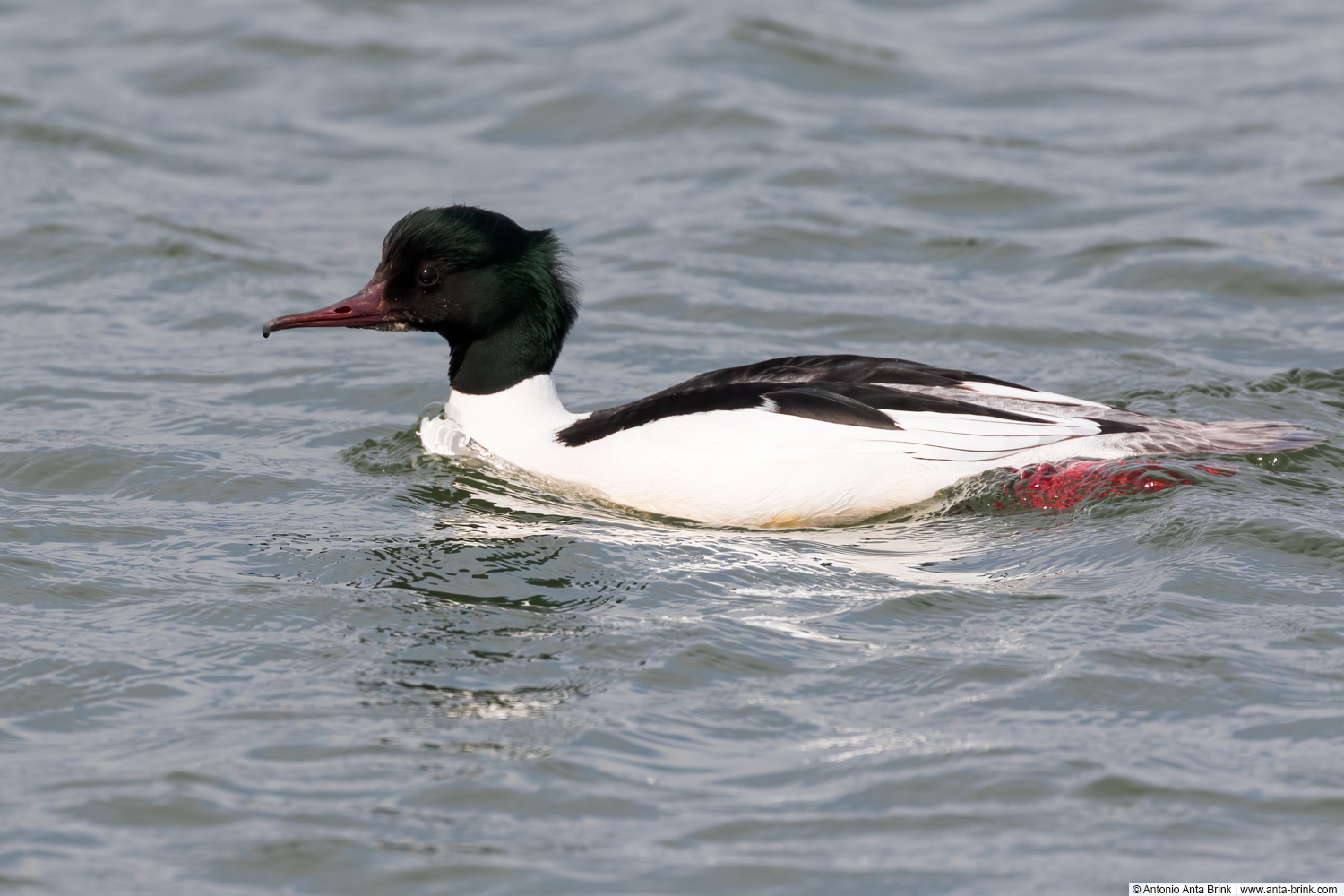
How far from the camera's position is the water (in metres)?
4.66

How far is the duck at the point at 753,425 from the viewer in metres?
6.86

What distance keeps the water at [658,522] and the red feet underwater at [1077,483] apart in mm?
111

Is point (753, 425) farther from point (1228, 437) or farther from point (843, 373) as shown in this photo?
point (1228, 437)

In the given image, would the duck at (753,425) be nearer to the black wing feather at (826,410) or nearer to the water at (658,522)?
the black wing feather at (826,410)

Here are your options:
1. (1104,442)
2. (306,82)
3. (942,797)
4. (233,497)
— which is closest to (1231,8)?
(306,82)

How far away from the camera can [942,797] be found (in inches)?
185

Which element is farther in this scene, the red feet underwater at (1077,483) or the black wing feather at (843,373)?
the black wing feather at (843,373)

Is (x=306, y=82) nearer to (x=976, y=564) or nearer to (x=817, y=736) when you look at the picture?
(x=976, y=564)

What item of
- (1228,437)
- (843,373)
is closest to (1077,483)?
(1228,437)

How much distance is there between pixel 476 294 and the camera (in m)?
7.43

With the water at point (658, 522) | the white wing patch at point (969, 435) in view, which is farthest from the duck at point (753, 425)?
the water at point (658, 522)

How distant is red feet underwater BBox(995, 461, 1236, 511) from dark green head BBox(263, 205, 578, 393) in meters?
2.20

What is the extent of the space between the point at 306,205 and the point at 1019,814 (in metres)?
9.19

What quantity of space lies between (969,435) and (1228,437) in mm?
1152
